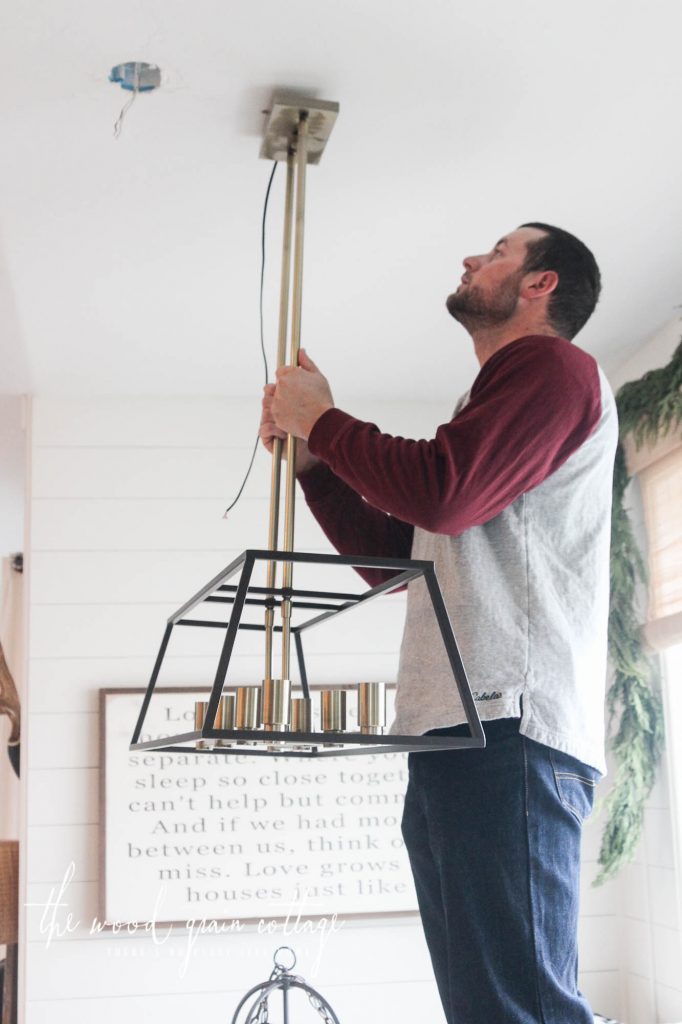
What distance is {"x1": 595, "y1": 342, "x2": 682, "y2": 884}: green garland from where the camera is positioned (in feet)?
10.1

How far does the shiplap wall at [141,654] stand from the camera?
3.17m

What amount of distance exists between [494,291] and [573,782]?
2.36 feet

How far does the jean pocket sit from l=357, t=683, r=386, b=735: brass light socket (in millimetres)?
207

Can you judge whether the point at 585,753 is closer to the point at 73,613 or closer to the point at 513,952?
the point at 513,952

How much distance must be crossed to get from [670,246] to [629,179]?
34 cm

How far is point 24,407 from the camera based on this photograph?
3.53 metres

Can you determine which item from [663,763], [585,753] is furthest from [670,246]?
[585,753]

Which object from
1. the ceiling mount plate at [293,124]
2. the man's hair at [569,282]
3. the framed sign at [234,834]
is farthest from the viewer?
the framed sign at [234,834]

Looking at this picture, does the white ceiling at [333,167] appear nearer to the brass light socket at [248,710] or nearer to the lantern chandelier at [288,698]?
the lantern chandelier at [288,698]

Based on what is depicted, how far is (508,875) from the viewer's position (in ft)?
3.93

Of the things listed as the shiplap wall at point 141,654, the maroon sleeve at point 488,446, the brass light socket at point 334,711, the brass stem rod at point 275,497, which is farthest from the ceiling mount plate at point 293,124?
the shiplap wall at point 141,654

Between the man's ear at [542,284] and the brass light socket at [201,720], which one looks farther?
the man's ear at [542,284]

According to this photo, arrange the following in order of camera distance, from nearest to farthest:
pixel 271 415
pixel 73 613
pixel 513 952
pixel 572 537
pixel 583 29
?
1. pixel 513 952
2. pixel 572 537
3. pixel 271 415
4. pixel 583 29
5. pixel 73 613

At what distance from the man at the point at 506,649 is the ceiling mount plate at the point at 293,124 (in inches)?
31.7
